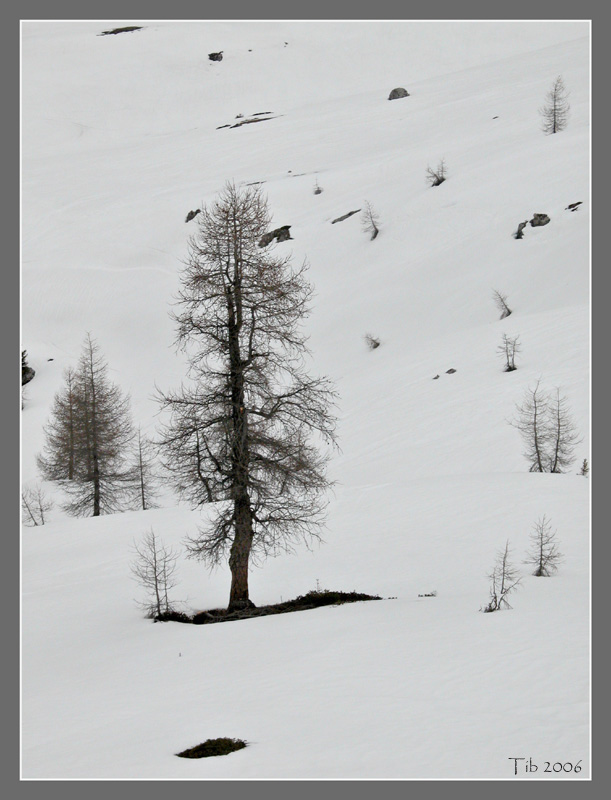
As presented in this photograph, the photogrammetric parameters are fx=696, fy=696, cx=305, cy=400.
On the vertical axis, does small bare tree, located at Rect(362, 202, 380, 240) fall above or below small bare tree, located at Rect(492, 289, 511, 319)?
above

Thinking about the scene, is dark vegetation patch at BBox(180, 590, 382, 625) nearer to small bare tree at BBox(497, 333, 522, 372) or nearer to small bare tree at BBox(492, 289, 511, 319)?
small bare tree at BBox(497, 333, 522, 372)

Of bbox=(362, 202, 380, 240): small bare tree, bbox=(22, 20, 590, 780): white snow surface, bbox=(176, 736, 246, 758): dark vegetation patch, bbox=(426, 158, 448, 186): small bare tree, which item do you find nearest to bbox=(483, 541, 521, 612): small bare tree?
bbox=(22, 20, 590, 780): white snow surface

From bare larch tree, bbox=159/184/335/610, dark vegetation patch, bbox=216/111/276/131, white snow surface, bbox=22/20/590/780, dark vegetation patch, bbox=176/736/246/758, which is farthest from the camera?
dark vegetation patch, bbox=216/111/276/131

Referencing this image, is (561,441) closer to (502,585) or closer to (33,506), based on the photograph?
(502,585)

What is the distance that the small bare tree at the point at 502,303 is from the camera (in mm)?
40219

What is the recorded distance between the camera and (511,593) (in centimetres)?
1402

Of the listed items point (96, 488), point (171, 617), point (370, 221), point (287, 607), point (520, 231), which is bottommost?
point (171, 617)

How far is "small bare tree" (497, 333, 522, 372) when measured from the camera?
Result: 32.7 m

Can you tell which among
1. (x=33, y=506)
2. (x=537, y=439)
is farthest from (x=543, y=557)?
(x=33, y=506)

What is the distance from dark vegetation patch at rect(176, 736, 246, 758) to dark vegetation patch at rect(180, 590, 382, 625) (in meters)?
5.75

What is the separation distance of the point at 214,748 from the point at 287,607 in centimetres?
662

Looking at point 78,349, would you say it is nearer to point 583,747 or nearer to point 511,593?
point 511,593

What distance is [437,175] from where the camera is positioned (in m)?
57.3

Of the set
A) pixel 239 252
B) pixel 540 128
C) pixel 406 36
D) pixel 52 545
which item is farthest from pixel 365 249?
pixel 406 36
